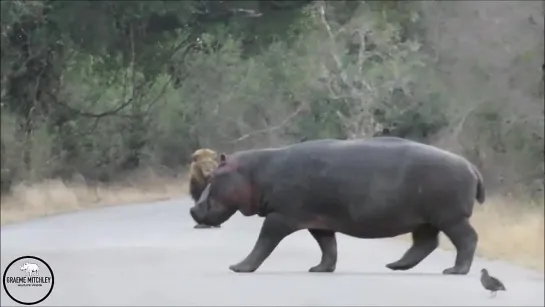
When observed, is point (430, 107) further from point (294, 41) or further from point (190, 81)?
point (190, 81)

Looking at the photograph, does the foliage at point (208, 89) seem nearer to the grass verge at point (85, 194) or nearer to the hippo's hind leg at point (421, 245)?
the grass verge at point (85, 194)

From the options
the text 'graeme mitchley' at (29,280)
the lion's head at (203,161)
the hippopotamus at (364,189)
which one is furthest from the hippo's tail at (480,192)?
the text 'graeme mitchley' at (29,280)

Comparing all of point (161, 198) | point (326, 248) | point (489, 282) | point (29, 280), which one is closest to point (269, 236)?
point (326, 248)

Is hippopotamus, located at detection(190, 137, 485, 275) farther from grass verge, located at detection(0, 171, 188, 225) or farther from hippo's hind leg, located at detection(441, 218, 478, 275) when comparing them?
grass verge, located at detection(0, 171, 188, 225)

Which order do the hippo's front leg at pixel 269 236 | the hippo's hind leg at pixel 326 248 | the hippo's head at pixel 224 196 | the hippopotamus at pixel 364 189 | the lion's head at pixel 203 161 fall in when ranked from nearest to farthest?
the hippopotamus at pixel 364 189, the hippo's head at pixel 224 196, the lion's head at pixel 203 161, the hippo's hind leg at pixel 326 248, the hippo's front leg at pixel 269 236

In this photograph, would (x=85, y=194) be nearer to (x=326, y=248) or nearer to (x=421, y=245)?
(x=326, y=248)
